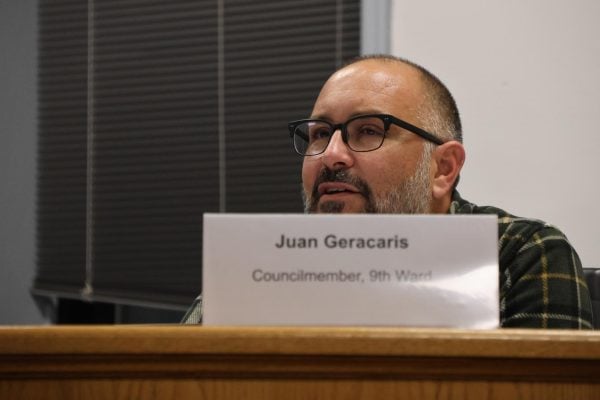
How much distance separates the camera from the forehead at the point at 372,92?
1.57 meters

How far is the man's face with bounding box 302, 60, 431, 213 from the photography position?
1.57 m

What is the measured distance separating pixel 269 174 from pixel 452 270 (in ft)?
5.87

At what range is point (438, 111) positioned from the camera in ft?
5.35

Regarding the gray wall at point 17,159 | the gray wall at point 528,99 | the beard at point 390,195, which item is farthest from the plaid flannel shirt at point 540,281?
the gray wall at point 17,159

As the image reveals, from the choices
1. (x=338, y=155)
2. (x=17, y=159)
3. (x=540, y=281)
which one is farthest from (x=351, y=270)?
(x=17, y=159)

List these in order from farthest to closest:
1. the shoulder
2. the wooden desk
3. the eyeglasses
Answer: the eyeglasses, the shoulder, the wooden desk

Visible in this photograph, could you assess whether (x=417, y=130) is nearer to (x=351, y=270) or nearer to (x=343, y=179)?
(x=343, y=179)

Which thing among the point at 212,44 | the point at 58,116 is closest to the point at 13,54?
the point at 58,116

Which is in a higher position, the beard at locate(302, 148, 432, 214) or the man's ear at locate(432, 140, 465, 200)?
the man's ear at locate(432, 140, 465, 200)

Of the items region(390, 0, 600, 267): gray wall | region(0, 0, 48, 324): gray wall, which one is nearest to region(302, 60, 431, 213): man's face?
region(390, 0, 600, 267): gray wall

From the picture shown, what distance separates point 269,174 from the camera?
8.38 ft

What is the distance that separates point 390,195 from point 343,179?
0.35ft

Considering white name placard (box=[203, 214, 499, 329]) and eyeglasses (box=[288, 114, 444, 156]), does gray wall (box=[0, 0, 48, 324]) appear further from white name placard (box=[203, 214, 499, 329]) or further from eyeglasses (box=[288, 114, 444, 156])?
white name placard (box=[203, 214, 499, 329])

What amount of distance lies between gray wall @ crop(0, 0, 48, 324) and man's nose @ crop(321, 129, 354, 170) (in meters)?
1.74
